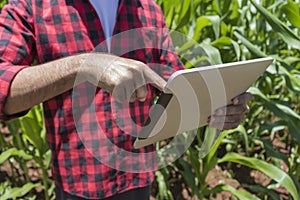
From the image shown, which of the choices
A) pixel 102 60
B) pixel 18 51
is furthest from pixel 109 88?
pixel 18 51

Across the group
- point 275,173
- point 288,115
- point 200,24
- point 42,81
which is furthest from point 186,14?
point 42,81

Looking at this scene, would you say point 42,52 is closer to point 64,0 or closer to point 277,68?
point 64,0

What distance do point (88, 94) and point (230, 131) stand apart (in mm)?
772

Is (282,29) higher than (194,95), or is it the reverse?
(194,95)

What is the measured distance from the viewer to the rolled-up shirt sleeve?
0.80 m

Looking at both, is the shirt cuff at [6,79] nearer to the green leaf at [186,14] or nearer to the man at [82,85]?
the man at [82,85]

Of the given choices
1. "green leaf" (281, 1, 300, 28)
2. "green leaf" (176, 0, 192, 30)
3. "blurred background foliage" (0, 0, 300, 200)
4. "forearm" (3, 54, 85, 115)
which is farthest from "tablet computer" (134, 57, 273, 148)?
"green leaf" (176, 0, 192, 30)

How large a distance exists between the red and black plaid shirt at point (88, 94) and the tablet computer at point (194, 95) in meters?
0.17

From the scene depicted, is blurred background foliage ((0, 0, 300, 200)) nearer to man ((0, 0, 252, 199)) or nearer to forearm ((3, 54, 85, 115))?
man ((0, 0, 252, 199))

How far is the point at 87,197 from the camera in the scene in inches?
38.2

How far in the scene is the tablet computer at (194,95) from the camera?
65 centimetres

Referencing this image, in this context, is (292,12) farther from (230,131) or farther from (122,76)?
(122,76)

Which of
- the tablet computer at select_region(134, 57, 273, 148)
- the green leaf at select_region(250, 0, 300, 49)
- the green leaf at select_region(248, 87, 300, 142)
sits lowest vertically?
the green leaf at select_region(248, 87, 300, 142)

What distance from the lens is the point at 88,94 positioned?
909 millimetres
